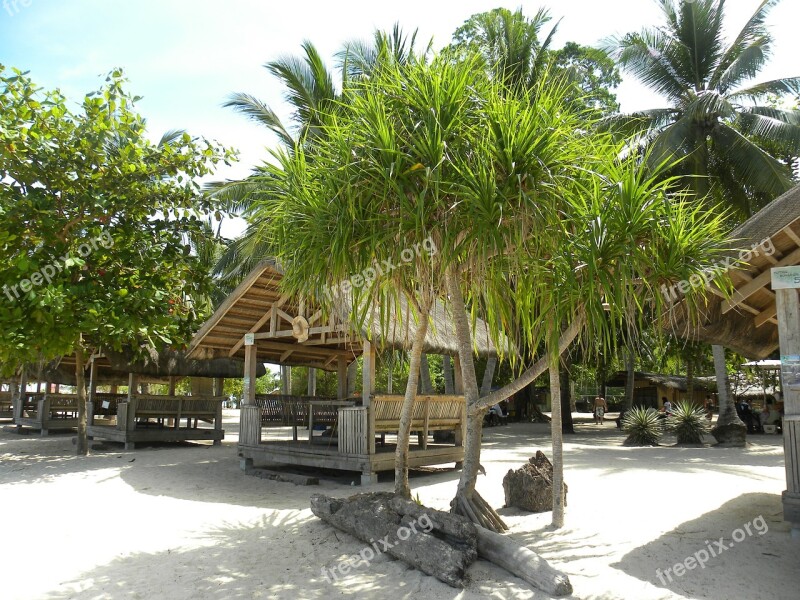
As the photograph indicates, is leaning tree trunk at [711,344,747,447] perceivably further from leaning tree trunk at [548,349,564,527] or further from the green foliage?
the green foliage

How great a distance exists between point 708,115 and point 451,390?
11260 millimetres

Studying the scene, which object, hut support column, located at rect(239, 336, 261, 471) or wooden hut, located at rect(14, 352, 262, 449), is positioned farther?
wooden hut, located at rect(14, 352, 262, 449)

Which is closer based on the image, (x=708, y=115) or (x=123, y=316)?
(x=123, y=316)

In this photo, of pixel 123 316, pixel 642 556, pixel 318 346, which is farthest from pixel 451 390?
pixel 642 556

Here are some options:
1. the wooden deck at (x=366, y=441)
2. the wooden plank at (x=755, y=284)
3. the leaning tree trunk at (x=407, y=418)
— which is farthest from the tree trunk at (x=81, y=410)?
the wooden plank at (x=755, y=284)

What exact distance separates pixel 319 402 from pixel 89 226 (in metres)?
5.32

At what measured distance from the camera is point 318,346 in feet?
46.9

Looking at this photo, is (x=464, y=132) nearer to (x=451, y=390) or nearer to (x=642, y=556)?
(x=642, y=556)

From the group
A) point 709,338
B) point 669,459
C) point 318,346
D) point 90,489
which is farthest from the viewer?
point 318,346

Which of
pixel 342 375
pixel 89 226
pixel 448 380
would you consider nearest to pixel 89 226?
pixel 89 226

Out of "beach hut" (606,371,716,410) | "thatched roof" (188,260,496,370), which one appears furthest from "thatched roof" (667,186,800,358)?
"beach hut" (606,371,716,410)

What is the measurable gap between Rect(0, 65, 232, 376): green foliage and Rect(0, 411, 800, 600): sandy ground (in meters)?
2.75

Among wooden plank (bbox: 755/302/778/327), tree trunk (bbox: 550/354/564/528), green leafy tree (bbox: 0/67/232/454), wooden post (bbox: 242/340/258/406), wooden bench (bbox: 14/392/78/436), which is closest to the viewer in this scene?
tree trunk (bbox: 550/354/564/528)

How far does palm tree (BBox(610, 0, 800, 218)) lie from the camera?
16.5 m
